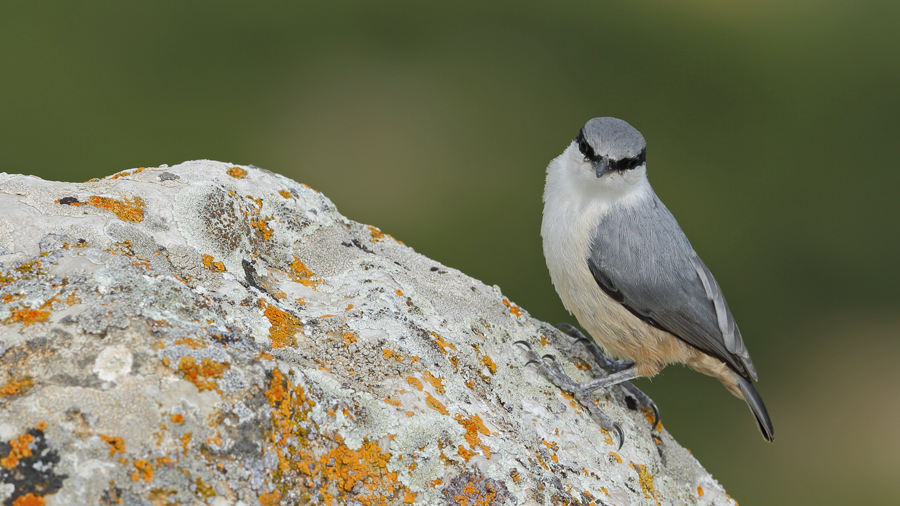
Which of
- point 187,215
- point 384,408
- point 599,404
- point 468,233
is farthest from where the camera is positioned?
point 468,233

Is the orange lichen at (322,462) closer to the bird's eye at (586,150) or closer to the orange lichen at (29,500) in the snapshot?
the orange lichen at (29,500)

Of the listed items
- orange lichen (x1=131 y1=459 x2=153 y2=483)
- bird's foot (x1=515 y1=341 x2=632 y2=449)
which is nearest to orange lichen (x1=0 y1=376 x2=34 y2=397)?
orange lichen (x1=131 y1=459 x2=153 y2=483)

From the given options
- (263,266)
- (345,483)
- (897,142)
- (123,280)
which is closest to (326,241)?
(263,266)

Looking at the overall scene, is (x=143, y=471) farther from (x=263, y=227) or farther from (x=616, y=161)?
(x=616, y=161)

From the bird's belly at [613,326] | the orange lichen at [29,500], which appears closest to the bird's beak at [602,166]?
the bird's belly at [613,326]

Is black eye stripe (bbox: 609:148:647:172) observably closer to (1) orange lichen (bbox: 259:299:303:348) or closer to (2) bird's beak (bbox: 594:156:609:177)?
(2) bird's beak (bbox: 594:156:609:177)

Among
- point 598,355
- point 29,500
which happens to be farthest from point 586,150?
point 29,500

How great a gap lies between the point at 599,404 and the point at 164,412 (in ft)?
7.08

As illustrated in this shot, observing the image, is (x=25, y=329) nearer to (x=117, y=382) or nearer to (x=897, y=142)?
(x=117, y=382)

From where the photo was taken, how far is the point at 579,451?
2.79m

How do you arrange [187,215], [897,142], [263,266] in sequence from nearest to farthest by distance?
[187,215]
[263,266]
[897,142]

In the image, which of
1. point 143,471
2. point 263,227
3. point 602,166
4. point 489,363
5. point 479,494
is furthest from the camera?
point 602,166

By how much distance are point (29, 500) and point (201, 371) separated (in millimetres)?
504

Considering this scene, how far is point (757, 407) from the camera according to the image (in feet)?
12.3
